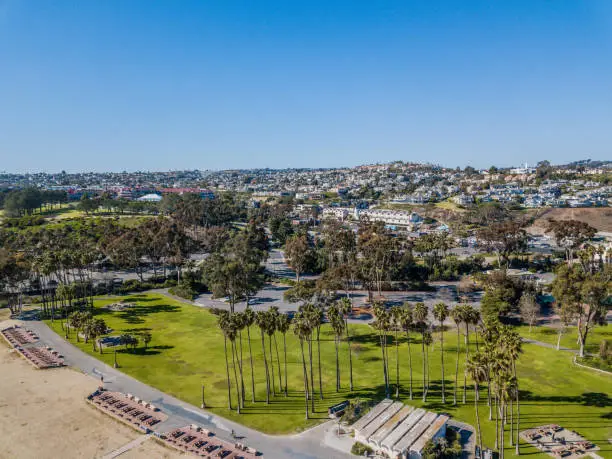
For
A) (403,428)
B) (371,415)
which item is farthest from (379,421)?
(403,428)

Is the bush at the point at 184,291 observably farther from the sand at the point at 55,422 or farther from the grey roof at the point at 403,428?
the grey roof at the point at 403,428

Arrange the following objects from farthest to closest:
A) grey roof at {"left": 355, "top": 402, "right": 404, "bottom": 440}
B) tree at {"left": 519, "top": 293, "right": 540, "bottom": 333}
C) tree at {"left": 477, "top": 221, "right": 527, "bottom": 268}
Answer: tree at {"left": 477, "top": 221, "right": 527, "bottom": 268}, tree at {"left": 519, "top": 293, "right": 540, "bottom": 333}, grey roof at {"left": 355, "top": 402, "right": 404, "bottom": 440}

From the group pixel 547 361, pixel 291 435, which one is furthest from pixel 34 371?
pixel 547 361

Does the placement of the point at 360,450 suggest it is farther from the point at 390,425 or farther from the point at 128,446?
the point at 128,446

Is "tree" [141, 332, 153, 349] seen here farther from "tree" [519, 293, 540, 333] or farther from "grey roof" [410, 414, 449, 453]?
"tree" [519, 293, 540, 333]

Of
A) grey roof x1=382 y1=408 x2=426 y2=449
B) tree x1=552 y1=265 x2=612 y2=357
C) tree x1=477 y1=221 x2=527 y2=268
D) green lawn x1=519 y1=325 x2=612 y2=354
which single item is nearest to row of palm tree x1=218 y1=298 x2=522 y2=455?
grey roof x1=382 y1=408 x2=426 y2=449

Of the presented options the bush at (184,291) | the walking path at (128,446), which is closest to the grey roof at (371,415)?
the walking path at (128,446)
